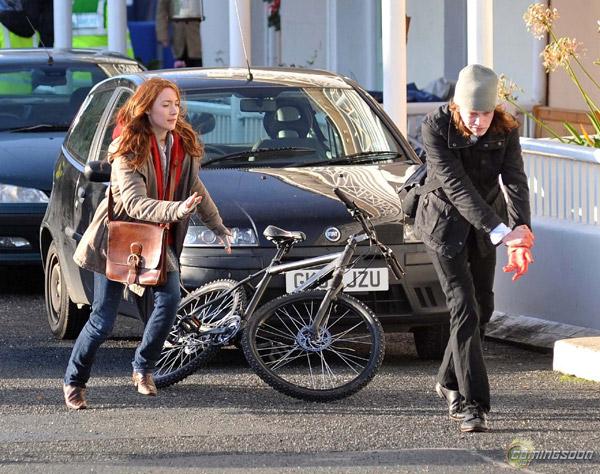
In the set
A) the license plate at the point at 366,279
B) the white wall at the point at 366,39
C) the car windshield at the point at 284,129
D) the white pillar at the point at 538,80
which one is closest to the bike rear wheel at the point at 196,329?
the license plate at the point at 366,279

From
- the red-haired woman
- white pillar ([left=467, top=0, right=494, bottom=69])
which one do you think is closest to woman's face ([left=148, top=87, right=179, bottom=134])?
the red-haired woman

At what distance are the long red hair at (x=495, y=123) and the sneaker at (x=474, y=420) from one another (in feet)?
3.94

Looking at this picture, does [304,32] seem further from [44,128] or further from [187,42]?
[44,128]

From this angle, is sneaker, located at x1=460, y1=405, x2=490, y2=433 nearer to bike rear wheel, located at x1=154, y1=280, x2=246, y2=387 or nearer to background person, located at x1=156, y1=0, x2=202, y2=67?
bike rear wheel, located at x1=154, y1=280, x2=246, y2=387

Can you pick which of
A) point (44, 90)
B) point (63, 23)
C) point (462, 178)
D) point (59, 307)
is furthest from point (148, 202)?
point (63, 23)

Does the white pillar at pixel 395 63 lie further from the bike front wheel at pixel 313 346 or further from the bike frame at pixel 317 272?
the bike front wheel at pixel 313 346

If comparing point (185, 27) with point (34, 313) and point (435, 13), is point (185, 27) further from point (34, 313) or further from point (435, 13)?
point (34, 313)

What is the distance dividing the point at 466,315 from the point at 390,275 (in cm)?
136

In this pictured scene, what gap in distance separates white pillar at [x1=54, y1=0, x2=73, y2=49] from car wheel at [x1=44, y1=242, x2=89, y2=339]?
27.5 feet

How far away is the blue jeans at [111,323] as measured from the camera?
7430mm

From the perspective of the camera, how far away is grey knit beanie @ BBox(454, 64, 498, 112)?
6.73m

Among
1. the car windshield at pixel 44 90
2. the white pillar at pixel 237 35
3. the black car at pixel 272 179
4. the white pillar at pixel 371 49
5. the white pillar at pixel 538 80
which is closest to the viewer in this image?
the black car at pixel 272 179

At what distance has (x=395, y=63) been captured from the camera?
11.7m

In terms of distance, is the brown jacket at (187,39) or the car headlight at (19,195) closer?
the car headlight at (19,195)
